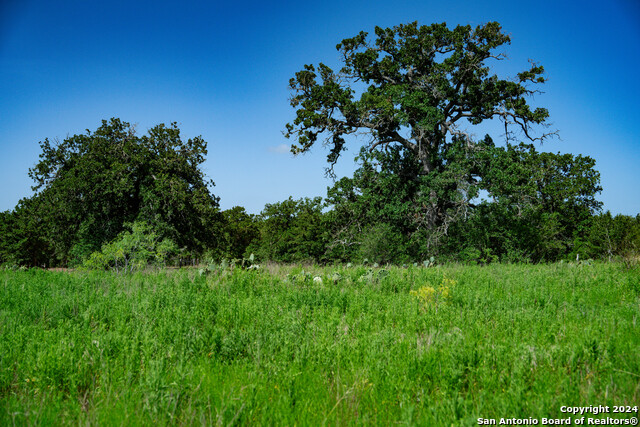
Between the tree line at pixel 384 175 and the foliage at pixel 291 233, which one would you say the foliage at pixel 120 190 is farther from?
the foliage at pixel 291 233

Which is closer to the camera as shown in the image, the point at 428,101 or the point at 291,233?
the point at 428,101

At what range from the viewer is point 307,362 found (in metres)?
3.22

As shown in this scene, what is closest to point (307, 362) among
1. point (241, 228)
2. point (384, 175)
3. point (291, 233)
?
point (384, 175)

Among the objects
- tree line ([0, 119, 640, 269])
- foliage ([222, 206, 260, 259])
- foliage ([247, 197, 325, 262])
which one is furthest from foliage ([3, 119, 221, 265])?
foliage ([222, 206, 260, 259])

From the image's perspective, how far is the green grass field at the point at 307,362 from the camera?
2467 mm

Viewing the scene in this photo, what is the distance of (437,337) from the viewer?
371 centimetres

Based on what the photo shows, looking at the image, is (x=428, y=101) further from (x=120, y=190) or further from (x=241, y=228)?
(x=241, y=228)

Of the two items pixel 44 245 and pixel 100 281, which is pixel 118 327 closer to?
pixel 100 281

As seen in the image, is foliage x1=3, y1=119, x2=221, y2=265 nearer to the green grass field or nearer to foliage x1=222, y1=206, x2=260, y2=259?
the green grass field

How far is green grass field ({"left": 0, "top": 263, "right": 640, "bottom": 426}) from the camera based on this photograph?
8.09 ft

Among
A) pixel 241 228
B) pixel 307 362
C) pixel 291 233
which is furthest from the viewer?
pixel 241 228

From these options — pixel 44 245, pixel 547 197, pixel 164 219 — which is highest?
pixel 547 197

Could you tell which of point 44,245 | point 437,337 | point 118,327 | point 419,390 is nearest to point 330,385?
point 419,390

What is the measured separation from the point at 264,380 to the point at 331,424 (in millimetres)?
711
